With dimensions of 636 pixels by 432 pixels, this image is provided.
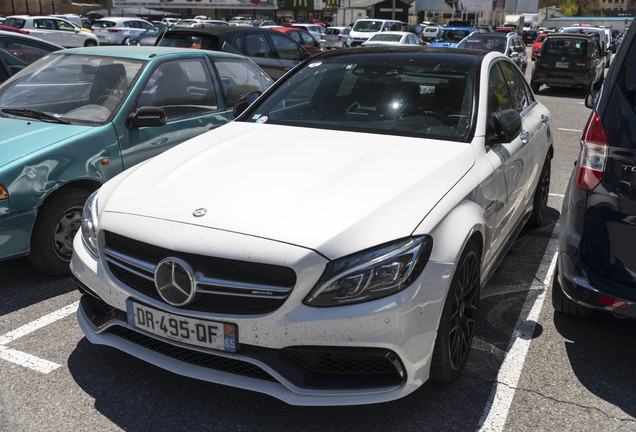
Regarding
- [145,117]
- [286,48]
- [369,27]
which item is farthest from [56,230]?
[369,27]

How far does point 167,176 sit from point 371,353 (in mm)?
1395

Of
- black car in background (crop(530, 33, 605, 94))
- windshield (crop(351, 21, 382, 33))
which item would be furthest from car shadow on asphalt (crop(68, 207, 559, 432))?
windshield (crop(351, 21, 382, 33))

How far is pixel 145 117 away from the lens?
15.6 ft

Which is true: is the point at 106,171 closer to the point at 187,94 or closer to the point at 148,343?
the point at 187,94

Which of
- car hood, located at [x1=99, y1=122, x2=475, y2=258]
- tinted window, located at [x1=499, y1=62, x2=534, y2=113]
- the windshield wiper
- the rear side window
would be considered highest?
tinted window, located at [x1=499, y1=62, x2=534, y2=113]

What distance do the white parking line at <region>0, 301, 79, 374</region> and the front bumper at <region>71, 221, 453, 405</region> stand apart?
0.88 m

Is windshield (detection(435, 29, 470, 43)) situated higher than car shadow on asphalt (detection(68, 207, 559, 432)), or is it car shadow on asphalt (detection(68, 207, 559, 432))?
car shadow on asphalt (detection(68, 207, 559, 432))

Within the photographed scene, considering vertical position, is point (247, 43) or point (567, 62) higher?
point (247, 43)

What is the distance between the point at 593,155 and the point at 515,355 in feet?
3.74

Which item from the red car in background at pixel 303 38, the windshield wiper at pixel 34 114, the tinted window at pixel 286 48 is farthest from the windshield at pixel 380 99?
the red car in background at pixel 303 38

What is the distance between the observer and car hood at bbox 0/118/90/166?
13.5 feet

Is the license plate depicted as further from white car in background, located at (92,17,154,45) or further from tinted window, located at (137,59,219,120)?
white car in background, located at (92,17,154,45)

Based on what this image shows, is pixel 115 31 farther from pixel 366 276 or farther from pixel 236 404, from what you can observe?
pixel 366 276

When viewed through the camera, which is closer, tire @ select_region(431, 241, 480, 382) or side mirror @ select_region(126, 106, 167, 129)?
tire @ select_region(431, 241, 480, 382)
